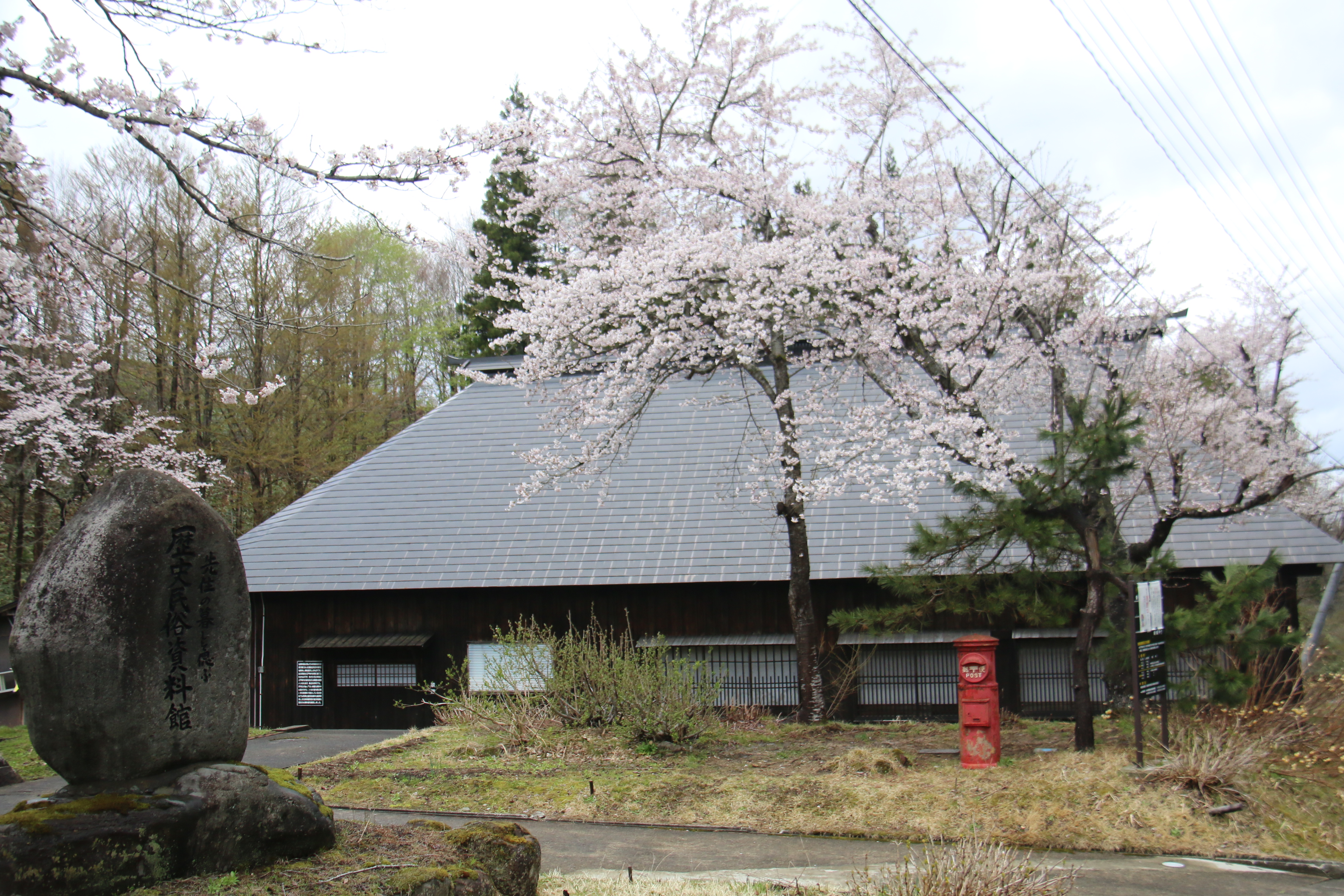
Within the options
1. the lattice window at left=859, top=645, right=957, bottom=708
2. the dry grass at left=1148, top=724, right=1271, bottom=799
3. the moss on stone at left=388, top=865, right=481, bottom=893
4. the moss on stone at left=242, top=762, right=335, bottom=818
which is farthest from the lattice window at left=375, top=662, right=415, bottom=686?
the dry grass at left=1148, top=724, right=1271, bottom=799

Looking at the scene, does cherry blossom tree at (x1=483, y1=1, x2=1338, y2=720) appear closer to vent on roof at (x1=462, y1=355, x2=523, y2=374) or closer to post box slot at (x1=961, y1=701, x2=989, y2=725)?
post box slot at (x1=961, y1=701, x2=989, y2=725)

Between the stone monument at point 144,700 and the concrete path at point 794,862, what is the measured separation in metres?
1.51

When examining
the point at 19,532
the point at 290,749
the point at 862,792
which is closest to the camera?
the point at 862,792

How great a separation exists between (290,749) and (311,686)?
10.2ft

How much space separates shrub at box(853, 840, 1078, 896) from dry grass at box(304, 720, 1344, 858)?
156 cm

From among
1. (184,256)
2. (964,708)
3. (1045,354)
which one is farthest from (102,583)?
(184,256)

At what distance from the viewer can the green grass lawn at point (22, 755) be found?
1148cm

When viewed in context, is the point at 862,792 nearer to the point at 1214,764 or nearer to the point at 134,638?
the point at 1214,764

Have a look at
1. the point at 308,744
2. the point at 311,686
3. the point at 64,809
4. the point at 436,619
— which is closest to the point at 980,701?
the point at 64,809

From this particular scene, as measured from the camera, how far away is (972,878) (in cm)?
463

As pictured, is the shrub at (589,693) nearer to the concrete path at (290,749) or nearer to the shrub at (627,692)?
the shrub at (627,692)

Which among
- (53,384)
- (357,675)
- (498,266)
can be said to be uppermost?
(498,266)

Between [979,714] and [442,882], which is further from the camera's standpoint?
[979,714]

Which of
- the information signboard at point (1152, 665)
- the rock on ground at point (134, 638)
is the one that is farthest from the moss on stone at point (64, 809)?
the information signboard at point (1152, 665)
